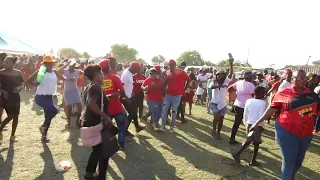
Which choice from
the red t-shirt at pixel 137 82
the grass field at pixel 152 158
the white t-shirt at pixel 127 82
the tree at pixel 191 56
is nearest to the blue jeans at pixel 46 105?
the grass field at pixel 152 158

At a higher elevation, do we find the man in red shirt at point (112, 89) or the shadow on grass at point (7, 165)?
the man in red shirt at point (112, 89)

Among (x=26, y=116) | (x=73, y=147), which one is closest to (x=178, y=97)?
(x=73, y=147)

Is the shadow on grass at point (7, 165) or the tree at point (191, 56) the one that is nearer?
the shadow on grass at point (7, 165)

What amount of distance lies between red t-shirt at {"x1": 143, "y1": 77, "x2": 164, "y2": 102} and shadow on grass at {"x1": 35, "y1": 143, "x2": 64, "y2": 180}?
263 centimetres

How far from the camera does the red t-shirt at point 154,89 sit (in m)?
7.12

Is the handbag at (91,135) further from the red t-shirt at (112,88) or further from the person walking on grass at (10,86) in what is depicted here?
the person walking on grass at (10,86)

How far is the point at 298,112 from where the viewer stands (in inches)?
140

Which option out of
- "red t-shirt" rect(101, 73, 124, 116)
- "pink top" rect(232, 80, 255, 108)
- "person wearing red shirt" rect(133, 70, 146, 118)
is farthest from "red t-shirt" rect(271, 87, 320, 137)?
"person wearing red shirt" rect(133, 70, 146, 118)

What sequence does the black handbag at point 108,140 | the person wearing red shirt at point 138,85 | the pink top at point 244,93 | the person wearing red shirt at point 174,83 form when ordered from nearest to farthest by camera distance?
the black handbag at point 108,140
the pink top at point 244,93
the person wearing red shirt at point 174,83
the person wearing red shirt at point 138,85

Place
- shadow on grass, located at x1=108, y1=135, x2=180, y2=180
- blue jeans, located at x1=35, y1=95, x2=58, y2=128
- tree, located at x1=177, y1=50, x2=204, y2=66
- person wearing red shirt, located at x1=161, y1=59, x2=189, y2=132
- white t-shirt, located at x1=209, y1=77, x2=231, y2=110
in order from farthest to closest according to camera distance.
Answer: tree, located at x1=177, y1=50, x2=204, y2=66, person wearing red shirt, located at x1=161, y1=59, x2=189, y2=132, white t-shirt, located at x1=209, y1=77, x2=231, y2=110, blue jeans, located at x1=35, y1=95, x2=58, y2=128, shadow on grass, located at x1=108, y1=135, x2=180, y2=180

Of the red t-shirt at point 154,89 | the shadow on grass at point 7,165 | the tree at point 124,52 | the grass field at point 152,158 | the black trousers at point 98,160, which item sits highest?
the tree at point 124,52

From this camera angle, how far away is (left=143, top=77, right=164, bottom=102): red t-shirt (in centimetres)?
712

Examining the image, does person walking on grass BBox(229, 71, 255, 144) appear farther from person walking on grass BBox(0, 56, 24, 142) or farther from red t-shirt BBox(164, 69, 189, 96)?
person walking on grass BBox(0, 56, 24, 142)

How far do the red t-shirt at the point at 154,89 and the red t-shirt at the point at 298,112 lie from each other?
3.79 metres
